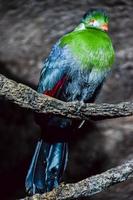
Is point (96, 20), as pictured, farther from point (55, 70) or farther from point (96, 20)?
point (55, 70)

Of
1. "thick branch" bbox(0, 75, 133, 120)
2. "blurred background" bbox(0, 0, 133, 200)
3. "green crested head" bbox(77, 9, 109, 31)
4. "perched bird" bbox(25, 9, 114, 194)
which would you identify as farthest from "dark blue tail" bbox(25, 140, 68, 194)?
"blurred background" bbox(0, 0, 133, 200)

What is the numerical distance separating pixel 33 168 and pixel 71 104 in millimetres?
751

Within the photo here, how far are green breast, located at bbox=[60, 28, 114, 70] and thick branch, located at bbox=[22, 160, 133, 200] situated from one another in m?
1.06

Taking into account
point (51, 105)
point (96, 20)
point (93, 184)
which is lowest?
point (93, 184)

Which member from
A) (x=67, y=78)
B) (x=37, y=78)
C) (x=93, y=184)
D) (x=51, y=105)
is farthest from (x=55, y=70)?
(x=37, y=78)

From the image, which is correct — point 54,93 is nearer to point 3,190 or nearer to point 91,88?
point 91,88

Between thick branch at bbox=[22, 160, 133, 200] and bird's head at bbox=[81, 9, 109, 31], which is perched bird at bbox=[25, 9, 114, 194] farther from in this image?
thick branch at bbox=[22, 160, 133, 200]

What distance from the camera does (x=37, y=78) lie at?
18.6 ft

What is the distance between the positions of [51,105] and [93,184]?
0.51 metres

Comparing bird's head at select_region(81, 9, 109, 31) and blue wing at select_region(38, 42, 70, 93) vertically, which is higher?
bird's head at select_region(81, 9, 109, 31)

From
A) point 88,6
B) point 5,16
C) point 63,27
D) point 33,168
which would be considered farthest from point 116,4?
point 33,168

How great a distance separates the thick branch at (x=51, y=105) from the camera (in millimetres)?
2465

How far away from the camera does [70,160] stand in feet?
17.2

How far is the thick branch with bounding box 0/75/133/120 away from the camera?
2.46 metres
